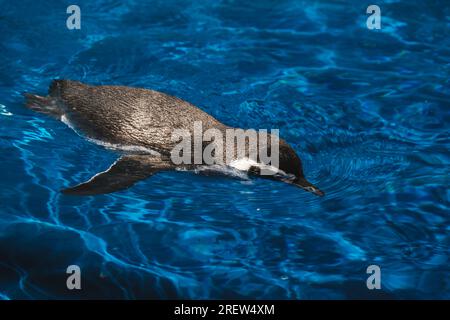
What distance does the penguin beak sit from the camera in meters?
4.82

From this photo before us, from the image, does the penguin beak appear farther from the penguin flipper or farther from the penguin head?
the penguin flipper

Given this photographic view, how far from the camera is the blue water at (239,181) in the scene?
14.4 feet

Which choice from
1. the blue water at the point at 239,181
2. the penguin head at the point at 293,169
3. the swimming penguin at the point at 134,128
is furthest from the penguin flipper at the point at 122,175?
the penguin head at the point at 293,169

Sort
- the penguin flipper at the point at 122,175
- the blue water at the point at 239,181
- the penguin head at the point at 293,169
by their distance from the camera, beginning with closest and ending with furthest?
the blue water at the point at 239,181
the penguin flipper at the point at 122,175
the penguin head at the point at 293,169

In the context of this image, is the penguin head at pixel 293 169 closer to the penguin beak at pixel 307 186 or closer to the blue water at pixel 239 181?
the penguin beak at pixel 307 186

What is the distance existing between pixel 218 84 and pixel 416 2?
332 cm

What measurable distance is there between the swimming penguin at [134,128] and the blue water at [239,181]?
179mm

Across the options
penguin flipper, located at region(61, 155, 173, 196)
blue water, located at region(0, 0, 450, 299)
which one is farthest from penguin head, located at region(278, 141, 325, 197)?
penguin flipper, located at region(61, 155, 173, 196)

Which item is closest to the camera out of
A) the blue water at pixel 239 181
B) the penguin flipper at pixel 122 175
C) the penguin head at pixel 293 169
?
the blue water at pixel 239 181

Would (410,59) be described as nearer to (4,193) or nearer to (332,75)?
(332,75)

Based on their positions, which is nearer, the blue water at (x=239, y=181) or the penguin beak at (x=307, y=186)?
the blue water at (x=239, y=181)

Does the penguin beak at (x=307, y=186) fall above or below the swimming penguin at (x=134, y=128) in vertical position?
below

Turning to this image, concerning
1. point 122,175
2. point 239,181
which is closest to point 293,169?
point 239,181
